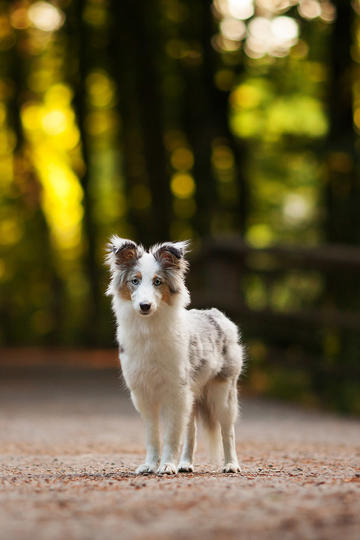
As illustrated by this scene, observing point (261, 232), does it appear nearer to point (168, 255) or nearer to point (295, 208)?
point (295, 208)

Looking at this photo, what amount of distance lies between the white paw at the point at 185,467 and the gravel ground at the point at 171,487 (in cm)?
15

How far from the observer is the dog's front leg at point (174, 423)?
20.9 feet

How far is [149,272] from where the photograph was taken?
20.8 feet

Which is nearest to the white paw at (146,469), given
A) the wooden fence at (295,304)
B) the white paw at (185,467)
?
the white paw at (185,467)

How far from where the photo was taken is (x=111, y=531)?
4.14m

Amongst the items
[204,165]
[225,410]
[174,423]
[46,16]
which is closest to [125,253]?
[174,423]

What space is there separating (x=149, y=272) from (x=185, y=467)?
1344 millimetres

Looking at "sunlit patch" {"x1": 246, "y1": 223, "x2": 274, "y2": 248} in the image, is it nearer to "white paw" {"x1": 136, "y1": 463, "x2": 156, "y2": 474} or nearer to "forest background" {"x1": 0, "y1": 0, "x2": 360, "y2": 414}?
"forest background" {"x1": 0, "y1": 0, "x2": 360, "y2": 414}

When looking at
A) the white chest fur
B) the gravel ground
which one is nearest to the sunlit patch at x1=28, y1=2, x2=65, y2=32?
the gravel ground

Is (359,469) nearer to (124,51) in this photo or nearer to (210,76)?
(210,76)

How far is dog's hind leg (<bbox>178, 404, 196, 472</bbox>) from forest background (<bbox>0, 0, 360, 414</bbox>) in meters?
6.51

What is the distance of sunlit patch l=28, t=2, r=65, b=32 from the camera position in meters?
29.7

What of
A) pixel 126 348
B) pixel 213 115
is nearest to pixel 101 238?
pixel 213 115

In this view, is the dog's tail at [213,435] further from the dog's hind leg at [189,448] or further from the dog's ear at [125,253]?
the dog's ear at [125,253]
